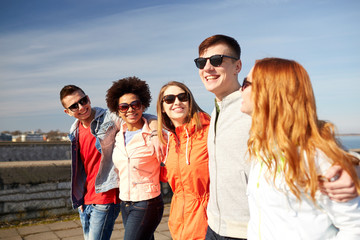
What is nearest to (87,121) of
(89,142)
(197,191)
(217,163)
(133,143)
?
(89,142)

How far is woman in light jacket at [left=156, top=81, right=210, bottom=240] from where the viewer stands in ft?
9.41

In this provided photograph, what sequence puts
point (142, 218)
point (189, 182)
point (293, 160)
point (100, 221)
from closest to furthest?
point (293, 160)
point (189, 182)
point (142, 218)
point (100, 221)

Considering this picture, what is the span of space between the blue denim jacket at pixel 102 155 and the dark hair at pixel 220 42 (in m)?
1.43

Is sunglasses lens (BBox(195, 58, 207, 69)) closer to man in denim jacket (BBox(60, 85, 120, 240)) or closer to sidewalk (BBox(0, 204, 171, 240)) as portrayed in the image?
man in denim jacket (BBox(60, 85, 120, 240))

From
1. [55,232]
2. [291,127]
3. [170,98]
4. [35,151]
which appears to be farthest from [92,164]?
[35,151]

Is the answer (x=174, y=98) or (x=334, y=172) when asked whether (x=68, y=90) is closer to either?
(x=174, y=98)

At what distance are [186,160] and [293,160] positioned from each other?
54.1 inches

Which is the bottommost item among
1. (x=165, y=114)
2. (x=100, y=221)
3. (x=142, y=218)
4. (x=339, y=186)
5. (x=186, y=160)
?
(x=100, y=221)

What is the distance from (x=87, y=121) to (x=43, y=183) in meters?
2.66

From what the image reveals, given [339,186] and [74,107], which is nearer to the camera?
[339,186]

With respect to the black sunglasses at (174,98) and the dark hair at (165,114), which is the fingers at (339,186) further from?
the black sunglasses at (174,98)

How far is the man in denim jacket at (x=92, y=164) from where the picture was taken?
365cm

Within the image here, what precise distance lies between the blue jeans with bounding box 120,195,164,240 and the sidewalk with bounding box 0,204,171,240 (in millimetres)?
2190

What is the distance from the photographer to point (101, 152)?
12.0 ft
